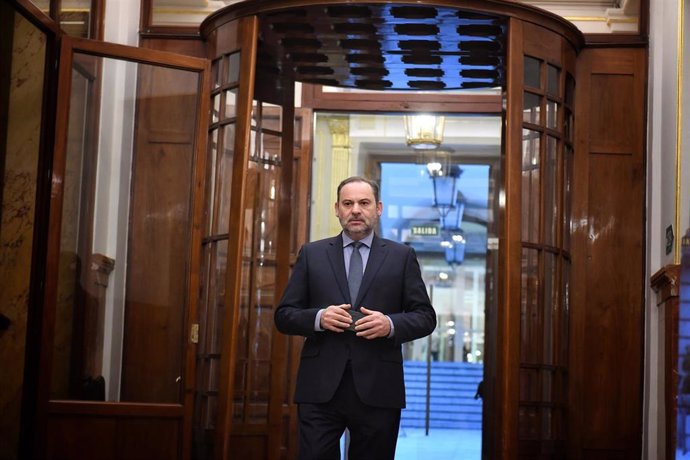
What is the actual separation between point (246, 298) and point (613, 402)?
2190mm

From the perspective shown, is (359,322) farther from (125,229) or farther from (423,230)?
(423,230)

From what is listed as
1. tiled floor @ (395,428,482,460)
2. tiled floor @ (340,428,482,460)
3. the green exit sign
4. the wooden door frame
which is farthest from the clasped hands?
the green exit sign

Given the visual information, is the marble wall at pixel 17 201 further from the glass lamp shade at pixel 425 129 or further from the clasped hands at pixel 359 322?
the glass lamp shade at pixel 425 129

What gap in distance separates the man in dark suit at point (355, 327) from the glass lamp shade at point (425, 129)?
5.33 m

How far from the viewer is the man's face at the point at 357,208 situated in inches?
186

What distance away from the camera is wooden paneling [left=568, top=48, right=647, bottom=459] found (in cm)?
677

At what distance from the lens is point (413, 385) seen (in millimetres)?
22453

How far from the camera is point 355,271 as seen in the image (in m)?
4.82

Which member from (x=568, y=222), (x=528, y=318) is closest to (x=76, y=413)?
(x=528, y=318)

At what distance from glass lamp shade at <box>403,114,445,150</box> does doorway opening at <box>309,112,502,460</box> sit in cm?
28

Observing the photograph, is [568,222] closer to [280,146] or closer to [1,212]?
[280,146]

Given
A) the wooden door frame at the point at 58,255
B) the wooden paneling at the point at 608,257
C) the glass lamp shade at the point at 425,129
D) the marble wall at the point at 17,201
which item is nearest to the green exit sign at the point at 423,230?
the glass lamp shade at the point at 425,129

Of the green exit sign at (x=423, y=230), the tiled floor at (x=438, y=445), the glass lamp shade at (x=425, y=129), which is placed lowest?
the tiled floor at (x=438, y=445)

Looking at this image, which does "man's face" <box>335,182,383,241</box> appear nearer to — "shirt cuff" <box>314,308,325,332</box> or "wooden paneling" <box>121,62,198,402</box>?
"shirt cuff" <box>314,308,325,332</box>
